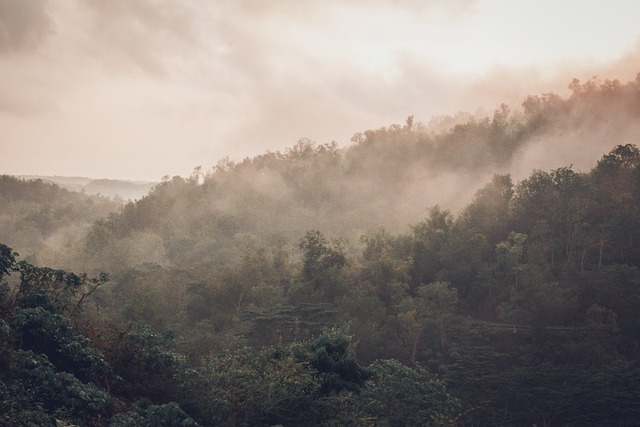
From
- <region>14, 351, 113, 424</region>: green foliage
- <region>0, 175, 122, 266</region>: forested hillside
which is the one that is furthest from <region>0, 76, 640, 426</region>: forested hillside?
<region>0, 175, 122, 266</region>: forested hillside

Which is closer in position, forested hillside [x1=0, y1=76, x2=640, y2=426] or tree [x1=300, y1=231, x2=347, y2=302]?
forested hillside [x1=0, y1=76, x2=640, y2=426]

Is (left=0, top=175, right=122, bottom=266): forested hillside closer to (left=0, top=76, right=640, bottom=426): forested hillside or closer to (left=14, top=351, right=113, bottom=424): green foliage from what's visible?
(left=0, top=76, right=640, bottom=426): forested hillside

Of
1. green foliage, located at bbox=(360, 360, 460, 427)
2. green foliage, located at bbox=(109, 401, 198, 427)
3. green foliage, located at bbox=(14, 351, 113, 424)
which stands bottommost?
green foliage, located at bbox=(360, 360, 460, 427)

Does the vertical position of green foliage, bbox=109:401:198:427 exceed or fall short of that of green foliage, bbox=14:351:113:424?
it falls short

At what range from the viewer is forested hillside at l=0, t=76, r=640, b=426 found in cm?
1869

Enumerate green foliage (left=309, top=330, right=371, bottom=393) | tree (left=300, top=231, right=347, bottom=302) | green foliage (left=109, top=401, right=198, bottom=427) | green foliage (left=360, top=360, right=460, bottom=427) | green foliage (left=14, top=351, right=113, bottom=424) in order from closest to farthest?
1. green foliage (left=14, top=351, right=113, bottom=424)
2. green foliage (left=109, top=401, right=198, bottom=427)
3. green foliage (left=309, top=330, right=371, bottom=393)
4. green foliage (left=360, top=360, right=460, bottom=427)
5. tree (left=300, top=231, right=347, bottom=302)

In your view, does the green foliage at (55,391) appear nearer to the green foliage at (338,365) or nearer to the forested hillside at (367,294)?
the forested hillside at (367,294)

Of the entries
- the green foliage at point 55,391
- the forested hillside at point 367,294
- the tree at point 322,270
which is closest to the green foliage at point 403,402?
the forested hillside at point 367,294

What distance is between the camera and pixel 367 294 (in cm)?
5350

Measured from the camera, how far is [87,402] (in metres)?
14.6

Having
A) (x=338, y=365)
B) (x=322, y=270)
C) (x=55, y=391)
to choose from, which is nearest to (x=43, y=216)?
(x=322, y=270)

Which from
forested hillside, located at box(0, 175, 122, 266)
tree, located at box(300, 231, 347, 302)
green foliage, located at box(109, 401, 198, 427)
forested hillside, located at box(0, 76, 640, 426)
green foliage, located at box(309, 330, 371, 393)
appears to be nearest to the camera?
green foliage, located at box(109, 401, 198, 427)

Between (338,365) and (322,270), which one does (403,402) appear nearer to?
(338,365)

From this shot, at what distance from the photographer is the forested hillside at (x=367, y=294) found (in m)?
18.7
